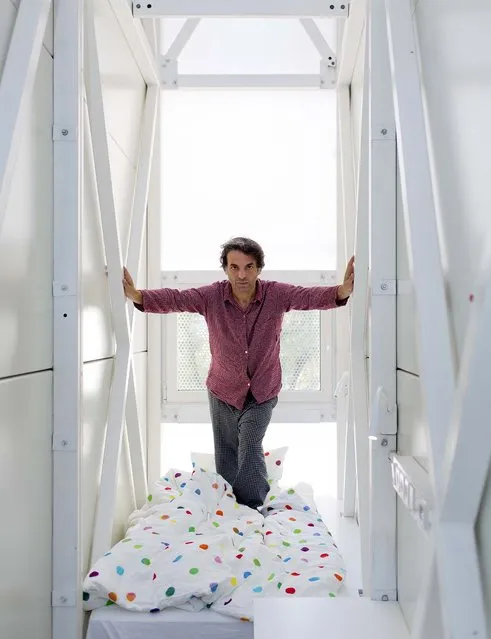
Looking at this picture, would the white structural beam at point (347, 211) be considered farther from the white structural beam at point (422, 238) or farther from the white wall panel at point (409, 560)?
the white structural beam at point (422, 238)

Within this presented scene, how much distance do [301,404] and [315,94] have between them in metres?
1.65

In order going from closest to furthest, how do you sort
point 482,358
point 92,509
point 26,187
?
1. point 482,358
2. point 26,187
3. point 92,509

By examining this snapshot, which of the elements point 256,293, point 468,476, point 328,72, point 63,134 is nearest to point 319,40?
point 328,72

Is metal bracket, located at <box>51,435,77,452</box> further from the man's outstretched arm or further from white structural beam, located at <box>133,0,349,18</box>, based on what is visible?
white structural beam, located at <box>133,0,349,18</box>

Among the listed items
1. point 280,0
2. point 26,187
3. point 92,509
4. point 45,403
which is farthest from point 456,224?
point 280,0

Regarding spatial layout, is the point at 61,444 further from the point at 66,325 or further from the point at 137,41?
the point at 137,41

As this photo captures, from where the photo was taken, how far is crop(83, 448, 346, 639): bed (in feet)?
6.50

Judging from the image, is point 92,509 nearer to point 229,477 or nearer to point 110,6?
point 229,477

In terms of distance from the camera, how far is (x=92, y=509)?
2.27 meters

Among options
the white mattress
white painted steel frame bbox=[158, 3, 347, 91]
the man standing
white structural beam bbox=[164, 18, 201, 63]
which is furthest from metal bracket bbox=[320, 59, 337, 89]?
the white mattress

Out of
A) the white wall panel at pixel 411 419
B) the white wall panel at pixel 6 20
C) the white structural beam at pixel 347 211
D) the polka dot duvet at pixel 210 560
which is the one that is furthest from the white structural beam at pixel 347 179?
the white wall panel at pixel 6 20

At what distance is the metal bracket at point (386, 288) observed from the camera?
1891 millimetres

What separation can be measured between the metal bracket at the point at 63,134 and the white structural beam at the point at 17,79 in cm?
29

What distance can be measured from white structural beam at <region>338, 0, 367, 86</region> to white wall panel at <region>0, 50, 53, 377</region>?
4.10 feet
